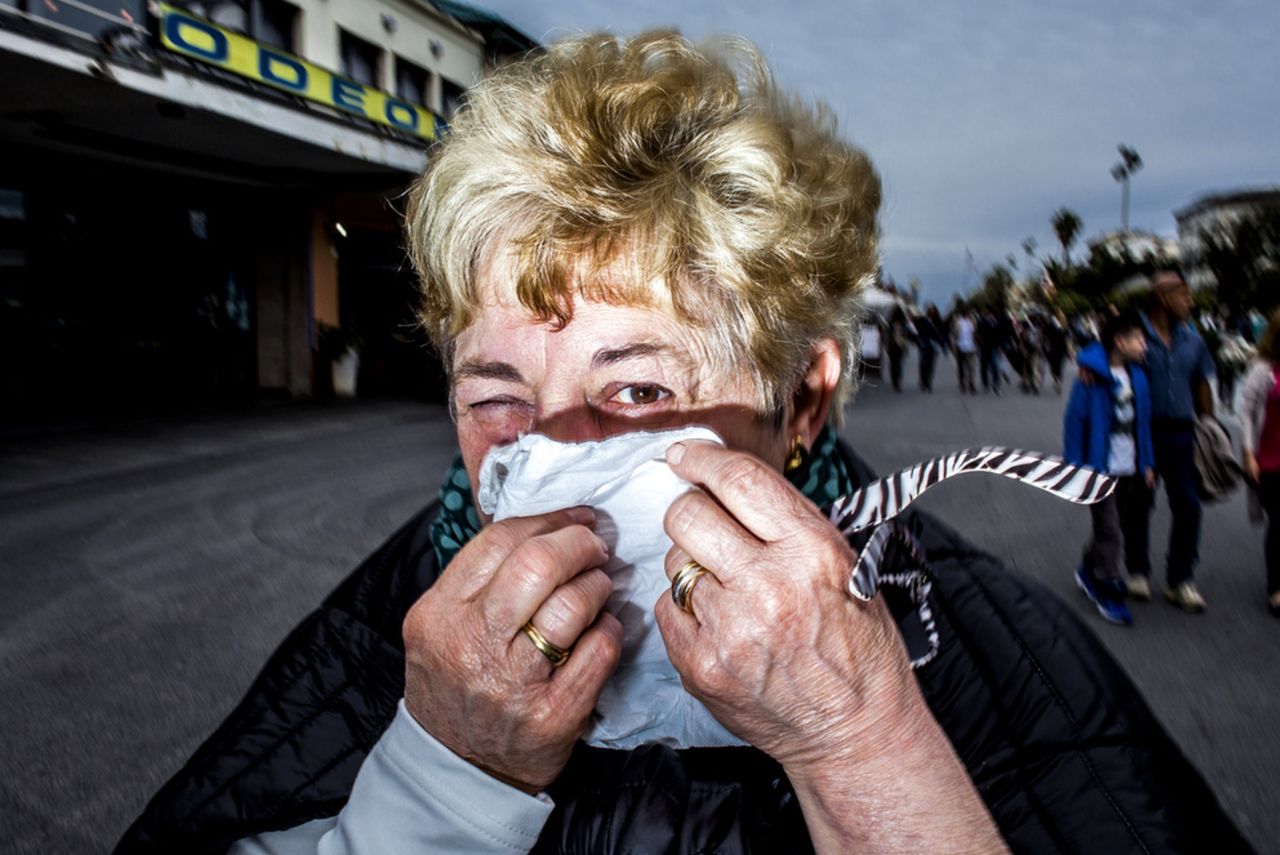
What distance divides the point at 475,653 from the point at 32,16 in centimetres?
1013

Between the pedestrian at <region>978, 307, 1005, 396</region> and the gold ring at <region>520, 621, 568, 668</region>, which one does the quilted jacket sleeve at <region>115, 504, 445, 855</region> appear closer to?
the gold ring at <region>520, 621, 568, 668</region>

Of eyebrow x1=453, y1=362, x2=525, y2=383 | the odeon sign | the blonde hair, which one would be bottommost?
eyebrow x1=453, y1=362, x2=525, y2=383

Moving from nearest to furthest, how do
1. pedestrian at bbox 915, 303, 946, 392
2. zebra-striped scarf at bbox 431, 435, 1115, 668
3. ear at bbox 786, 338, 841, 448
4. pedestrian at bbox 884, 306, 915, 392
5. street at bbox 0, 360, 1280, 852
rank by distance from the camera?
zebra-striped scarf at bbox 431, 435, 1115, 668 → ear at bbox 786, 338, 841, 448 → street at bbox 0, 360, 1280, 852 → pedestrian at bbox 884, 306, 915, 392 → pedestrian at bbox 915, 303, 946, 392

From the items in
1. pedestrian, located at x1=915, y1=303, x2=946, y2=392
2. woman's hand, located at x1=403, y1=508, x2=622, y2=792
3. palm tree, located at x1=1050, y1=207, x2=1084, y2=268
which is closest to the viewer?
woman's hand, located at x1=403, y1=508, x2=622, y2=792

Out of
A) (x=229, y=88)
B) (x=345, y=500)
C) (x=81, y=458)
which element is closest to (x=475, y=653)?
(x=345, y=500)

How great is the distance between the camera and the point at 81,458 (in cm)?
913

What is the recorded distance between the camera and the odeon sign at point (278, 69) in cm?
998

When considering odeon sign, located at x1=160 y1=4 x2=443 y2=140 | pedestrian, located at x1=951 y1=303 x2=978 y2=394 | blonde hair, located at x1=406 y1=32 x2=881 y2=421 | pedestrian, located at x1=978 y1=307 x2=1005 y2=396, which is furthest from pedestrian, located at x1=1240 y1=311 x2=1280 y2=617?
pedestrian, located at x1=951 y1=303 x2=978 y2=394

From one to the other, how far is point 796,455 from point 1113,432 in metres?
3.86

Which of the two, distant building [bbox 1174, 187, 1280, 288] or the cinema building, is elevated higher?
distant building [bbox 1174, 187, 1280, 288]

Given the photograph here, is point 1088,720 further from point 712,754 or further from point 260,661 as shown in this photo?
point 260,661

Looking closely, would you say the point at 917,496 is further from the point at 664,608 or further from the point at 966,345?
the point at 966,345

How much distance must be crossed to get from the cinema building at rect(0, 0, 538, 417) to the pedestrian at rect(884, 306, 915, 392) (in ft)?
30.5

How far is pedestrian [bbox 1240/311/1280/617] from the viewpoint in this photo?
4.81m
